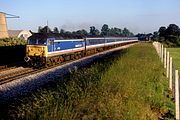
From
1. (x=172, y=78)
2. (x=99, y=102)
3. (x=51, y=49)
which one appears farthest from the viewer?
(x=51, y=49)

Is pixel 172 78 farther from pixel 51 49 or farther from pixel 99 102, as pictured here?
pixel 99 102

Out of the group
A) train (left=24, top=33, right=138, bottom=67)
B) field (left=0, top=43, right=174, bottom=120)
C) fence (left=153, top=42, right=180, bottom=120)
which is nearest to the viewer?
field (left=0, top=43, right=174, bottom=120)

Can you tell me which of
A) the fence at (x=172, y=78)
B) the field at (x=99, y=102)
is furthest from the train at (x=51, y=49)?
the field at (x=99, y=102)

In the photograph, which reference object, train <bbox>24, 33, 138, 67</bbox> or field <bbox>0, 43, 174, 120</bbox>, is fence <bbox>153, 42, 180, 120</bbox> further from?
train <bbox>24, 33, 138, 67</bbox>

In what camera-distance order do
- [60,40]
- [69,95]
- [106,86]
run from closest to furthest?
[69,95] → [106,86] → [60,40]

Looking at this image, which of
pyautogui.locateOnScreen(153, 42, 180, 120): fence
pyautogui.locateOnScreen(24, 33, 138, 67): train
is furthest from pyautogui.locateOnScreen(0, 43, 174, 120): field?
pyautogui.locateOnScreen(24, 33, 138, 67): train

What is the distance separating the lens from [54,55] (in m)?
29.5

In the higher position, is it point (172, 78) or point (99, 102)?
point (99, 102)

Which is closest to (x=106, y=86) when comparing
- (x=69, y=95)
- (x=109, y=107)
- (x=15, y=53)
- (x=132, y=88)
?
(x=132, y=88)

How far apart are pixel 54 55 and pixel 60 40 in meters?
2.03

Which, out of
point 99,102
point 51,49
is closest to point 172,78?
point 51,49

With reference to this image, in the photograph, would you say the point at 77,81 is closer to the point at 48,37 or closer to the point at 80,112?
the point at 80,112

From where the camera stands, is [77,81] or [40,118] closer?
[40,118]

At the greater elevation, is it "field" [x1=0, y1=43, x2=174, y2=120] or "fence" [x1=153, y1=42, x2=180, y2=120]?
"field" [x1=0, y1=43, x2=174, y2=120]
